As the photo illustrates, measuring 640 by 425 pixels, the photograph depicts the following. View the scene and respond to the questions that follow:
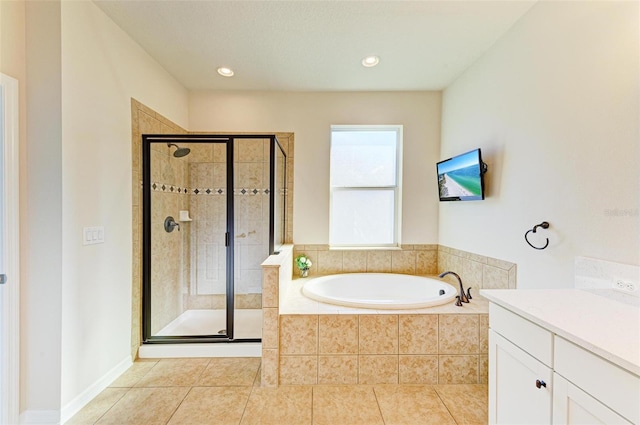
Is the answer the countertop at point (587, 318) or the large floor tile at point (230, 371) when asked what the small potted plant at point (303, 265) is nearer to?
the large floor tile at point (230, 371)

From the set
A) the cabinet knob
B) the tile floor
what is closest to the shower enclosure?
the tile floor

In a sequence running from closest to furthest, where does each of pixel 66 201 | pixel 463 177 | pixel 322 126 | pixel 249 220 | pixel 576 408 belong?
pixel 576 408 < pixel 66 201 < pixel 463 177 < pixel 249 220 < pixel 322 126

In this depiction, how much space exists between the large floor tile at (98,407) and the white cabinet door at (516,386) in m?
2.18

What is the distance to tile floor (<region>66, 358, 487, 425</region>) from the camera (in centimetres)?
161

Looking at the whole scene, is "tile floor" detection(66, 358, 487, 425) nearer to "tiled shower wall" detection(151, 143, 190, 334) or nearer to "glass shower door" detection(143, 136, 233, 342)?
"glass shower door" detection(143, 136, 233, 342)

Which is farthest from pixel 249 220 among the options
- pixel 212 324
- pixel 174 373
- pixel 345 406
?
pixel 345 406

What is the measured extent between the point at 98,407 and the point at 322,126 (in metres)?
2.95

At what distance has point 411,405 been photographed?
5.63 feet

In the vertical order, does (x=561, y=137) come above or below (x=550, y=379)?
above

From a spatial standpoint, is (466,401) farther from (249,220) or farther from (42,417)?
(42,417)

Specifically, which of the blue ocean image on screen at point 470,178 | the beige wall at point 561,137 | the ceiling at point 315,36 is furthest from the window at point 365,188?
the beige wall at point 561,137

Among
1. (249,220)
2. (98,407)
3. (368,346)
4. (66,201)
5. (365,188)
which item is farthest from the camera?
(365,188)

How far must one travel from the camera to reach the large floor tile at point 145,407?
1.60 m

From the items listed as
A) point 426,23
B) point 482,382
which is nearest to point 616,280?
point 482,382
